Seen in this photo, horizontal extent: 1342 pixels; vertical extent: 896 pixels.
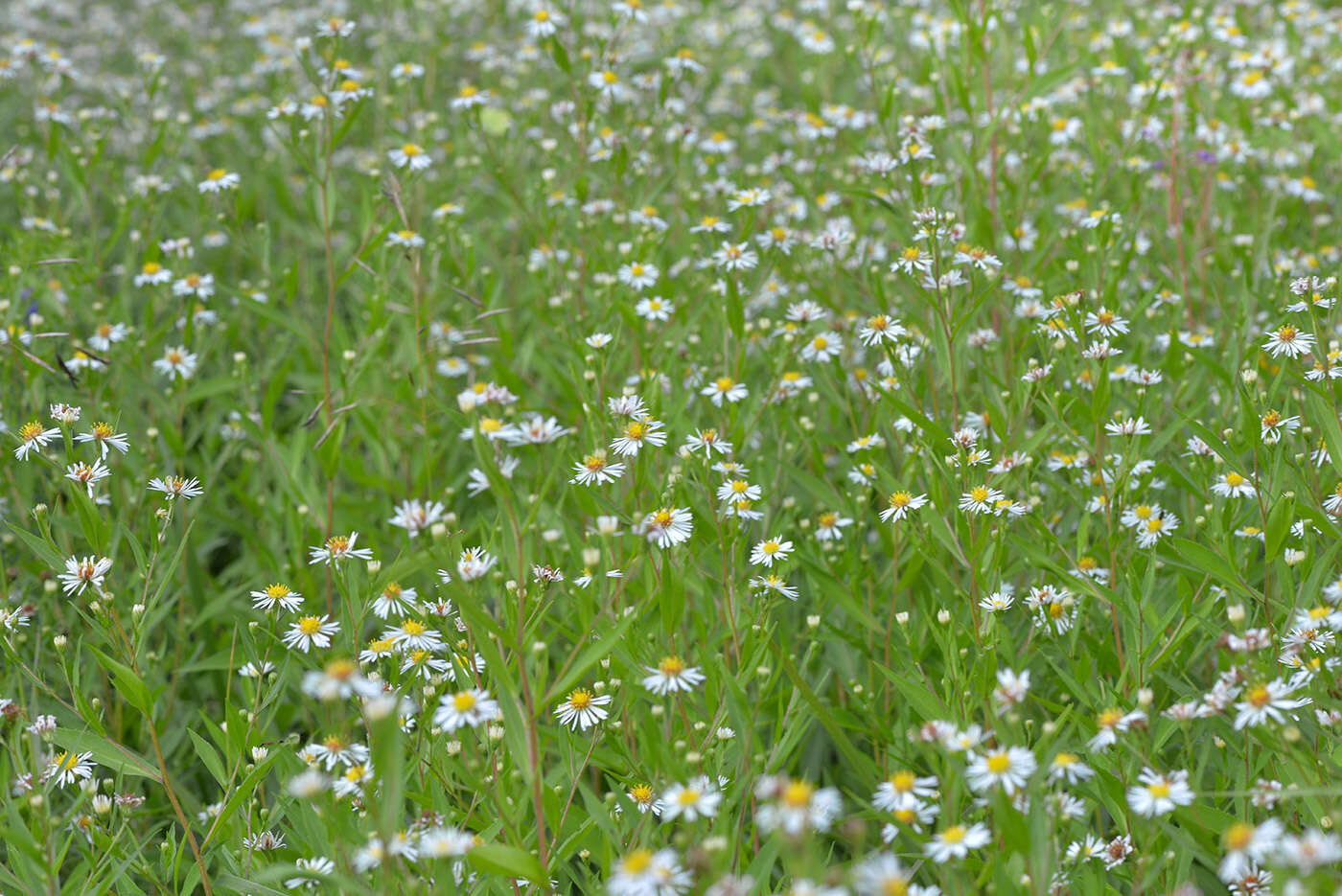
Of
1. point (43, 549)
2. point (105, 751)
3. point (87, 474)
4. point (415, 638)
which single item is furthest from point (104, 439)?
point (415, 638)

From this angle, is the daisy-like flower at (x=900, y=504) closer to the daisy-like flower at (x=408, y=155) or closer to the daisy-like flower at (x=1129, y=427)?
the daisy-like flower at (x=1129, y=427)

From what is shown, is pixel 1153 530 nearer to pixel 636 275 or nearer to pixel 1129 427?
pixel 1129 427

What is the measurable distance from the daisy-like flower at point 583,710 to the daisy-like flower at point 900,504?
0.76m

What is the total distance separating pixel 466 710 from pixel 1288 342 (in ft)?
6.43

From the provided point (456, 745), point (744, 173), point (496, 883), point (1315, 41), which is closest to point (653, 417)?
point (456, 745)

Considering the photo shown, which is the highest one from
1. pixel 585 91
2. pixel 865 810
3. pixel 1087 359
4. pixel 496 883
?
pixel 585 91

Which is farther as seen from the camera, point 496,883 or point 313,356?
point 313,356

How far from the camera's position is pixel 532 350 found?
12.1 feet

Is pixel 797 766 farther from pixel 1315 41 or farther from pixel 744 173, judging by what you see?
pixel 1315 41

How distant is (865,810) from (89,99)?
6409mm

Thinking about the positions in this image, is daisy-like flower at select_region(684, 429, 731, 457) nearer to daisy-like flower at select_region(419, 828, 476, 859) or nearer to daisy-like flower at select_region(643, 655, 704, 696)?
daisy-like flower at select_region(643, 655, 704, 696)

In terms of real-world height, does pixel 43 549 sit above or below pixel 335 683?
below

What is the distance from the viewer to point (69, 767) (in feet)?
6.99

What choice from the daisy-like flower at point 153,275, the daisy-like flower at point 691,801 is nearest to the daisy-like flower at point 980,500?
the daisy-like flower at point 691,801
